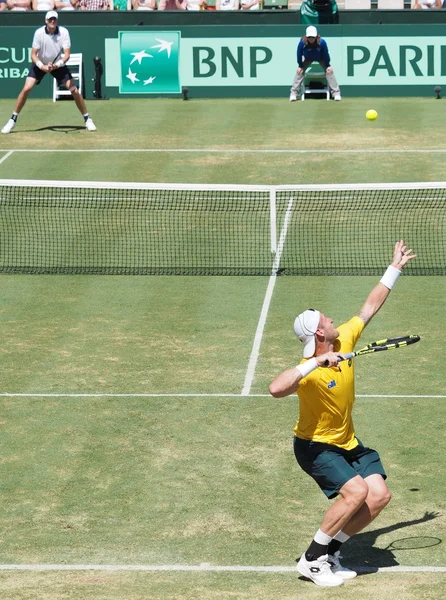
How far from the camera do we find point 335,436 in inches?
396

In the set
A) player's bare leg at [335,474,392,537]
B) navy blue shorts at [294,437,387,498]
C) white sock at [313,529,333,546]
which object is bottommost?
white sock at [313,529,333,546]


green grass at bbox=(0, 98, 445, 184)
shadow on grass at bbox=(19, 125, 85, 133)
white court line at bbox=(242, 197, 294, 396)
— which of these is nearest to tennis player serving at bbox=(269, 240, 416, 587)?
white court line at bbox=(242, 197, 294, 396)

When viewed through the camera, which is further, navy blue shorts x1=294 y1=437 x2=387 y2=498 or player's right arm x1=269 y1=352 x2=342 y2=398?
navy blue shorts x1=294 y1=437 x2=387 y2=498

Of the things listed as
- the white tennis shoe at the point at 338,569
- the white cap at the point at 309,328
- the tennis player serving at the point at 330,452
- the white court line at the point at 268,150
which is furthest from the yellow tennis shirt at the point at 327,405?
the white court line at the point at 268,150

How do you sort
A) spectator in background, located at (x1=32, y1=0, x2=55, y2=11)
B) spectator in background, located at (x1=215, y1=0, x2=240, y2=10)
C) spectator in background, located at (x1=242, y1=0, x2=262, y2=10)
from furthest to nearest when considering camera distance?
spectator in background, located at (x1=215, y1=0, x2=240, y2=10) → spectator in background, located at (x1=242, y1=0, x2=262, y2=10) → spectator in background, located at (x1=32, y1=0, x2=55, y2=11)

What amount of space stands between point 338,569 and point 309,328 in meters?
2.01

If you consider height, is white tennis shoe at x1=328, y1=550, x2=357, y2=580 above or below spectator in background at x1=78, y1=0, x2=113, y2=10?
below

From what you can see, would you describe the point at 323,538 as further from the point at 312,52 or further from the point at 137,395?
the point at 312,52

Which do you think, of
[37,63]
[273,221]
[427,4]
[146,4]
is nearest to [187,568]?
[273,221]

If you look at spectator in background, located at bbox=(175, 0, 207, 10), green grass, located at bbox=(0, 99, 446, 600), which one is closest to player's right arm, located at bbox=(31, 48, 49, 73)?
spectator in background, located at bbox=(175, 0, 207, 10)

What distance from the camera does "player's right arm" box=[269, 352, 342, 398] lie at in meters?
9.57

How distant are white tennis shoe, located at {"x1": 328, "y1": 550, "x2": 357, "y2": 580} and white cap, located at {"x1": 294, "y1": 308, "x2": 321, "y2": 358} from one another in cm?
169

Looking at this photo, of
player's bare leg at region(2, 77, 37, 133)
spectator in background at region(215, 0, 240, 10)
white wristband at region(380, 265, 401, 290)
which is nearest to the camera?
white wristband at region(380, 265, 401, 290)

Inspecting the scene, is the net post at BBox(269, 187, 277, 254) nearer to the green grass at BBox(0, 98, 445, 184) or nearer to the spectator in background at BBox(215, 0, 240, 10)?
the green grass at BBox(0, 98, 445, 184)
